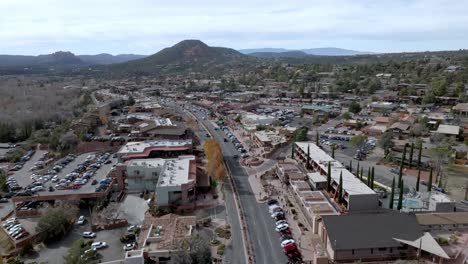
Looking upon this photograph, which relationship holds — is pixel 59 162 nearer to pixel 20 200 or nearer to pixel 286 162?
pixel 20 200

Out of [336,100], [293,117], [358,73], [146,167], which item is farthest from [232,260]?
[358,73]

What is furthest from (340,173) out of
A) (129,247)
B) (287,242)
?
(129,247)

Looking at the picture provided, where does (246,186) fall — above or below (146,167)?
below

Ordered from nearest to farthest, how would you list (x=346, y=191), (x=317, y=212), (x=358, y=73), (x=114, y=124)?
1. (x=317, y=212)
2. (x=346, y=191)
3. (x=114, y=124)
4. (x=358, y=73)

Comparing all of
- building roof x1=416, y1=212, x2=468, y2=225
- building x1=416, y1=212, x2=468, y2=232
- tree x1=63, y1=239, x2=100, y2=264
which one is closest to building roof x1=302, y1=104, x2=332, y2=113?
building roof x1=416, y1=212, x2=468, y2=225

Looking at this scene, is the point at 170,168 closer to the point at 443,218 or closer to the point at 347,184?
the point at 347,184

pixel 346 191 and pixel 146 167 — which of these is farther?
pixel 146 167

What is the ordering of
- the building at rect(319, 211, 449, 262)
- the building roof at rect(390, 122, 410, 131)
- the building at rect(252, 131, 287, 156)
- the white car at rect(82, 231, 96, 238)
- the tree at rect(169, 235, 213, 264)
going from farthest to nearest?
the building roof at rect(390, 122, 410, 131) → the building at rect(252, 131, 287, 156) → the white car at rect(82, 231, 96, 238) → the building at rect(319, 211, 449, 262) → the tree at rect(169, 235, 213, 264)

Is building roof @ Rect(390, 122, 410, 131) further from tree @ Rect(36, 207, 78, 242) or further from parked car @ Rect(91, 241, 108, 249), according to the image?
tree @ Rect(36, 207, 78, 242)

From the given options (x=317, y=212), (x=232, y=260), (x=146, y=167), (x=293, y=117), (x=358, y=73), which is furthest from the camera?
(x=358, y=73)
